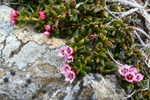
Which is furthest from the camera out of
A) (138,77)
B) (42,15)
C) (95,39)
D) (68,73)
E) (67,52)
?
(42,15)

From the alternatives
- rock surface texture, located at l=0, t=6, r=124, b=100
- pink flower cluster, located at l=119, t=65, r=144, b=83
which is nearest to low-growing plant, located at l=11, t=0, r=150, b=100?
pink flower cluster, located at l=119, t=65, r=144, b=83

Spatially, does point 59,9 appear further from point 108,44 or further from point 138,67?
point 138,67

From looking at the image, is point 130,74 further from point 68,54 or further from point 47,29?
point 47,29

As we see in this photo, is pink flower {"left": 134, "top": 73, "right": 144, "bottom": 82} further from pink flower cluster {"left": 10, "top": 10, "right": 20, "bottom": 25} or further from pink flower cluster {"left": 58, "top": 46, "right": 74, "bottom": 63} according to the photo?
pink flower cluster {"left": 10, "top": 10, "right": 20, "bottom": 25}

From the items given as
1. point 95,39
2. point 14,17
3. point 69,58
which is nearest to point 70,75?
point 69,58

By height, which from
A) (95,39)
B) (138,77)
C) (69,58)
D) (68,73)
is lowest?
(138,77)

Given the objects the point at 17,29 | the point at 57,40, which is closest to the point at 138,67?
the point at 57,40

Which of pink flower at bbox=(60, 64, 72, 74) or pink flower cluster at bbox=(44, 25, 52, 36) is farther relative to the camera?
pink flower cluster at bbox=(44, 25, 52, 36)
